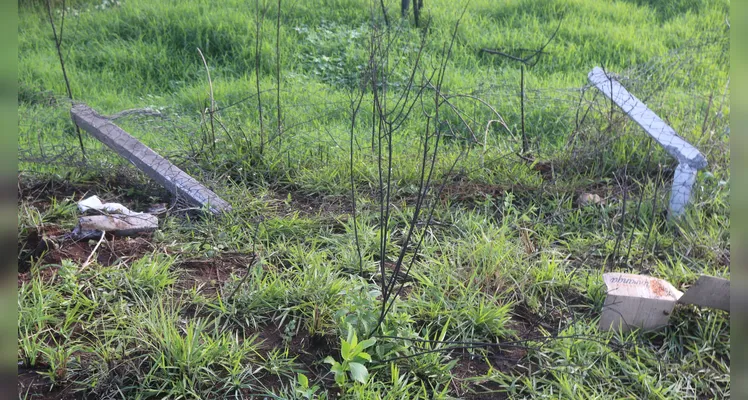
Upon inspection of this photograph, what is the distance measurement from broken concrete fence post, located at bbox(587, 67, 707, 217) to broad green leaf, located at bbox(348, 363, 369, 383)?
84.9 inches

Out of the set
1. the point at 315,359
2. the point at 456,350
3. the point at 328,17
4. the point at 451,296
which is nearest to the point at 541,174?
the point at 451,296

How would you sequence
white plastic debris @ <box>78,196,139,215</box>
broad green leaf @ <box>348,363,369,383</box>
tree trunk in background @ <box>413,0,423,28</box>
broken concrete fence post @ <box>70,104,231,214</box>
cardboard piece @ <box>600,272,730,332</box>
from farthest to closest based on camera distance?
tree trunk in background @ <box>413,0,423,28</box> < broken concrete fence post @ <box>70,104,231,214</box> < white plastic debris @ <box>78,196,139,215</box> < cardboard piece @ <box>600,272,730,332</box> < broad green leaf @ <box>348,363,369,383</box>

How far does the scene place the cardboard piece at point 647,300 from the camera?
265 cm

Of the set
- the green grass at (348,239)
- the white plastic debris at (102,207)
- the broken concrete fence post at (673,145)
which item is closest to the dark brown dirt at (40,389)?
the green grass at (348,239)

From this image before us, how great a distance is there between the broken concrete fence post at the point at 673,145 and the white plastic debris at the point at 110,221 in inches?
101

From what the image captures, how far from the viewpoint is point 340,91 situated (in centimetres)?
543

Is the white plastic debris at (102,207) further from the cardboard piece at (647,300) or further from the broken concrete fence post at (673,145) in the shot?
the broken concrete fence post at (673,145)

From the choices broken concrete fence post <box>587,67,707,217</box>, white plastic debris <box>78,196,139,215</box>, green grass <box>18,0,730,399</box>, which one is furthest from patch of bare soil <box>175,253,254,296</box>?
broken concrete fence post <box>587,67,707,217</box>

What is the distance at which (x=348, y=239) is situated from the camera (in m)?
3.25

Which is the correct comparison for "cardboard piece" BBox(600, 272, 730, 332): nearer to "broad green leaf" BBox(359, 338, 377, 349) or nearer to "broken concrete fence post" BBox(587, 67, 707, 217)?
"broken concrete fence post" BBox(587, 67, 707, 217)

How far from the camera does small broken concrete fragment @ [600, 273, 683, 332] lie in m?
2.66

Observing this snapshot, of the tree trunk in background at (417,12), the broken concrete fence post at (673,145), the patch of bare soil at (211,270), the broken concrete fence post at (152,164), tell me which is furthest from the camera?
the tree trunk in background at (417,12)

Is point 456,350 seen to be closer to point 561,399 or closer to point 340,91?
point 561,399

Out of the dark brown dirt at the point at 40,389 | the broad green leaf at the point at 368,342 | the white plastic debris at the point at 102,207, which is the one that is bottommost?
the dark brown dirt at the point at 40,389
